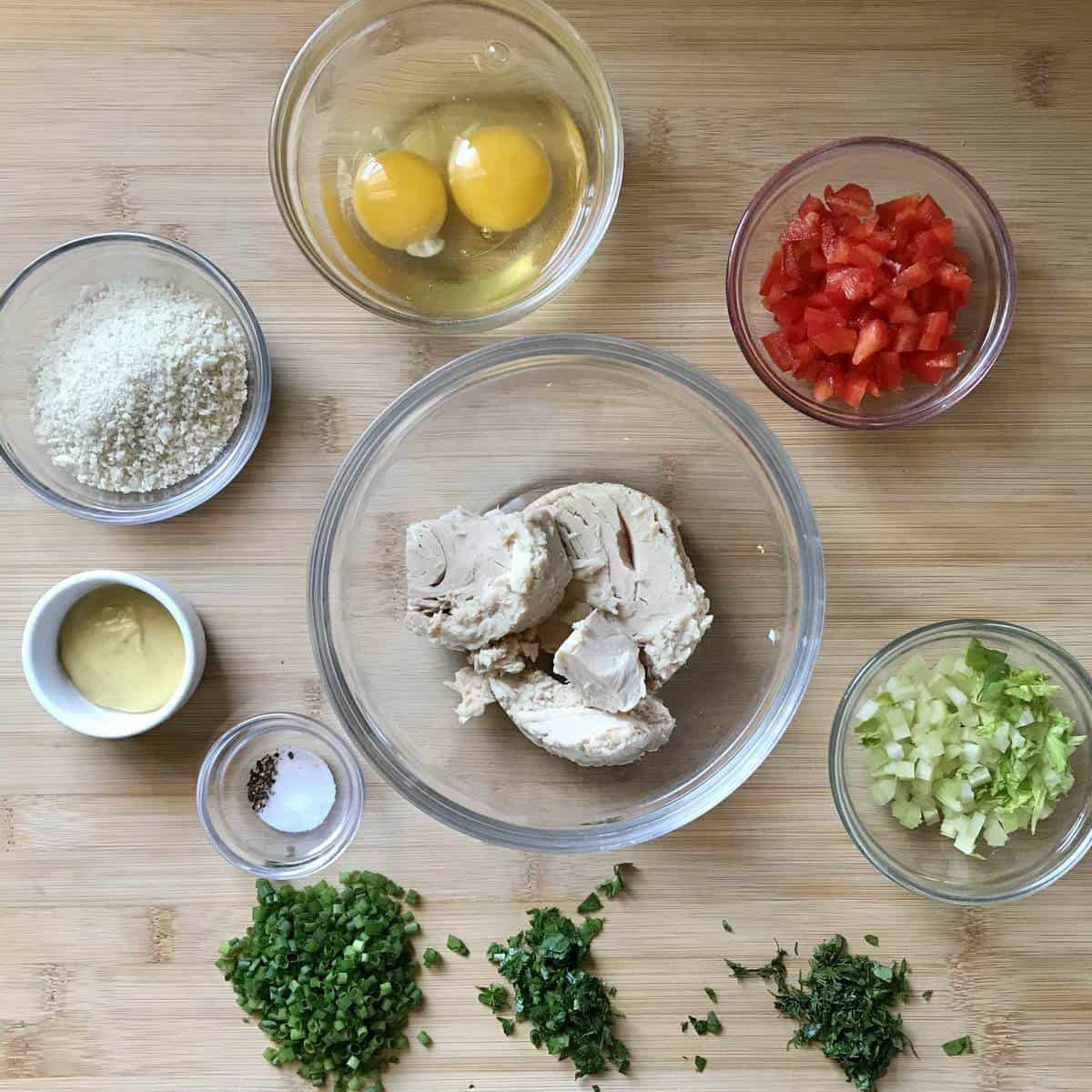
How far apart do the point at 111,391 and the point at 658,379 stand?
990 mm

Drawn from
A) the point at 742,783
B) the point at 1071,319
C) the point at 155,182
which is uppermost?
the point at 1071,319

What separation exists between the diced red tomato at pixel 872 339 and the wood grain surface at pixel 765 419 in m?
0.22

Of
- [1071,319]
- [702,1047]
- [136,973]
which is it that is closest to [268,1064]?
[136,973]

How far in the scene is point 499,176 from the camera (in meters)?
1.91

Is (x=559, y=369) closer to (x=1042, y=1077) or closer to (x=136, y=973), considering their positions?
(x=136, y=973)

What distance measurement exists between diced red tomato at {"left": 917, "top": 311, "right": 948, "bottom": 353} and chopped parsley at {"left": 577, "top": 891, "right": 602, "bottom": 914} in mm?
1206

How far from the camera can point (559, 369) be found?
6.29 feet

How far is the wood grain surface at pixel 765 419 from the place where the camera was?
1.97 m

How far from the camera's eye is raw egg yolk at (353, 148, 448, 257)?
192 centimetres

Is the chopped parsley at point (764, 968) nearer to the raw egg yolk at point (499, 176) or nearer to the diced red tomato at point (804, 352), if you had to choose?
the diced red tomato at point (804, 352)

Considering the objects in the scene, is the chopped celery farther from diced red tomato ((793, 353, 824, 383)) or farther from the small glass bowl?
the small glass bowl

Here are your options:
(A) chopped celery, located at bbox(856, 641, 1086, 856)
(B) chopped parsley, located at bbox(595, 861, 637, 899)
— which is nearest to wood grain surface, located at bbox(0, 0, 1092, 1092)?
(B) chopped parsley, located at bbox(595, 861, 637, 899)

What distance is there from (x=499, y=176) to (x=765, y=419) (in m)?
0.68

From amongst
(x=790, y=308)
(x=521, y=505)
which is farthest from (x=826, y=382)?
(x=521, y=505)
